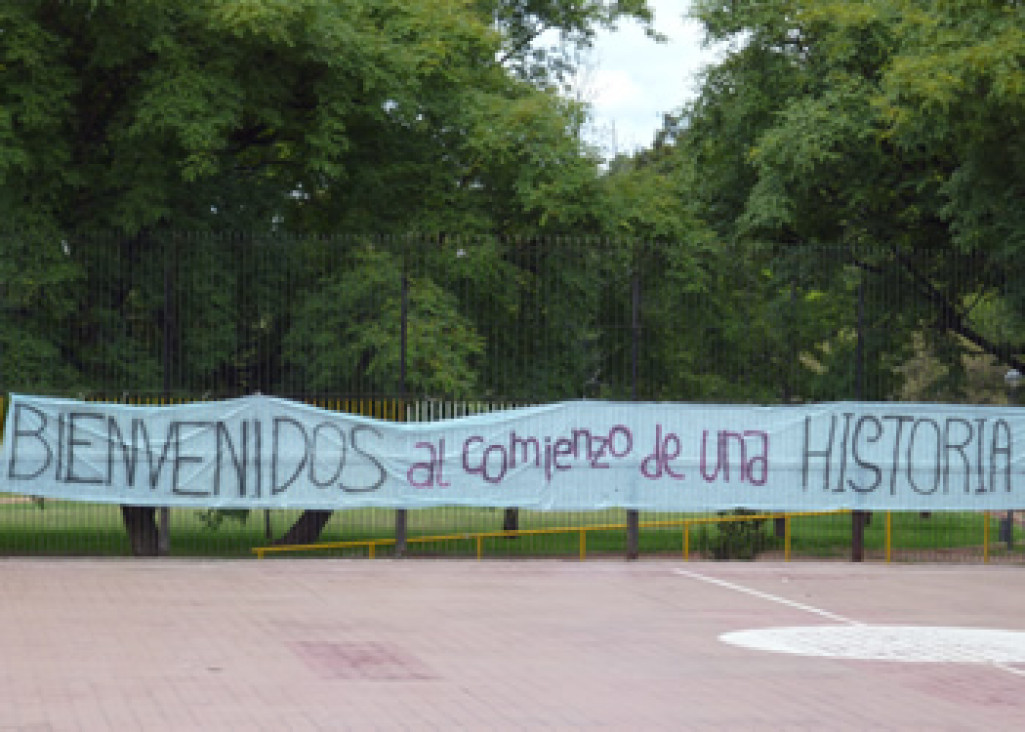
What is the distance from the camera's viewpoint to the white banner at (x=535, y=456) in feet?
57.4

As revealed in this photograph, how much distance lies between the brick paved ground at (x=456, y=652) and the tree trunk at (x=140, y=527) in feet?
7.11

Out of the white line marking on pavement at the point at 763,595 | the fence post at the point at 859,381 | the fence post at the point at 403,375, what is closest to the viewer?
the white line marking on pavement at the point at 763,595

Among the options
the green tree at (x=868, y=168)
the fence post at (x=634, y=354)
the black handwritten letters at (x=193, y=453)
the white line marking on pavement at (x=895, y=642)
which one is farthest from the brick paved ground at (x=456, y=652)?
the green tree at (x=868, y=168)

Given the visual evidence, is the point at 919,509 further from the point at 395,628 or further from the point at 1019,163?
the point at 395,628

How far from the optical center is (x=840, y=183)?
26938 millimetres

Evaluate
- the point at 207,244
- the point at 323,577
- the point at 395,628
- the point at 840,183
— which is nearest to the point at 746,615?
the point at 395,628

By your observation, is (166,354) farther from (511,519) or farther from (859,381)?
(859,381)

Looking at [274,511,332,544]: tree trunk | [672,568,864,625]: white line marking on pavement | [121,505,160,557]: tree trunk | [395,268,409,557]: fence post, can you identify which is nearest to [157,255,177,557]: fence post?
[121,505,160,557]: tree trunk

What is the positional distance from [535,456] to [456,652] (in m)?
7.43

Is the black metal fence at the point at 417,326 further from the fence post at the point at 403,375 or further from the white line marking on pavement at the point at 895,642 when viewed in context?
the white line marking on pavement at the point at 895,642

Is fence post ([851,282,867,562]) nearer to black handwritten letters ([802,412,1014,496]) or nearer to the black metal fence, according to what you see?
the black metal fence

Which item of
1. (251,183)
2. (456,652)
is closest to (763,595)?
(456,652)

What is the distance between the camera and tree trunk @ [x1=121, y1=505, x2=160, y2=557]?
19652 millimetres

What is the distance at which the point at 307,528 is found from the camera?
23.7 metres
